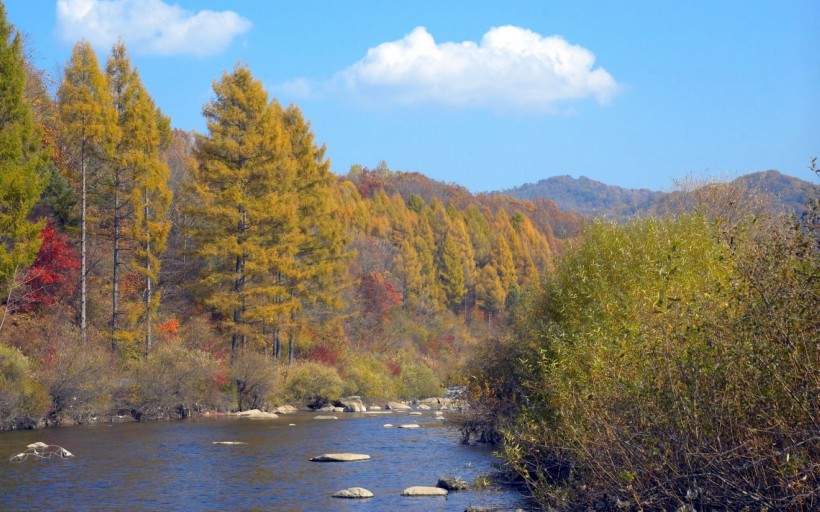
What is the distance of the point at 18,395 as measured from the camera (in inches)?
1113

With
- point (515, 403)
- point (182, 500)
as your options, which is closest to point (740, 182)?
point (515, 403)

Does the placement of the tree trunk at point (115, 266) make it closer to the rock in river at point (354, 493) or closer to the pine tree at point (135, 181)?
the pine tree at point (135, 181)

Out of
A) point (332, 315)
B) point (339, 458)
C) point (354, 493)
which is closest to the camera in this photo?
point (354, 493)

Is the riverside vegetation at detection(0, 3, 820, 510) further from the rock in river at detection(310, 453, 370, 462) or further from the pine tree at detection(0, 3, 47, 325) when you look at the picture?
the rock in river at detection(310, 453, 370, 462)

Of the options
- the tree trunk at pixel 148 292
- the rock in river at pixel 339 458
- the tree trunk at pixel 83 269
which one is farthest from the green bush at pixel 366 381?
the rock in river at pixel 339 458

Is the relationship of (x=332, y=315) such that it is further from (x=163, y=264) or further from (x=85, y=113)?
(x=85, y=113)

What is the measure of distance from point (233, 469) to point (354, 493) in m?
5.00

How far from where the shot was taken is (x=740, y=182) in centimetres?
4347

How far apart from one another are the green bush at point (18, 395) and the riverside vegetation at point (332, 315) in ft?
0.26

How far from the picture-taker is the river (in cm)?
1662

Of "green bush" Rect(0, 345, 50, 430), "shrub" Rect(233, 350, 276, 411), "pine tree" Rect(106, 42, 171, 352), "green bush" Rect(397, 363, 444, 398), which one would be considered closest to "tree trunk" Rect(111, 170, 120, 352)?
"pine tree" Rect(106, 42, 171, 352)

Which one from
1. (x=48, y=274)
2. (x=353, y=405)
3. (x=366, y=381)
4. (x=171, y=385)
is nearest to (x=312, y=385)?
(x=353, y=405)

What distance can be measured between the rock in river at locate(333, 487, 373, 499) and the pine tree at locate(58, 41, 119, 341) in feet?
71.0

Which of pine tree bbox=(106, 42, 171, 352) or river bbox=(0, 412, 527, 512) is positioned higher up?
pine tree bbox=(106, 42, 171, 352)
